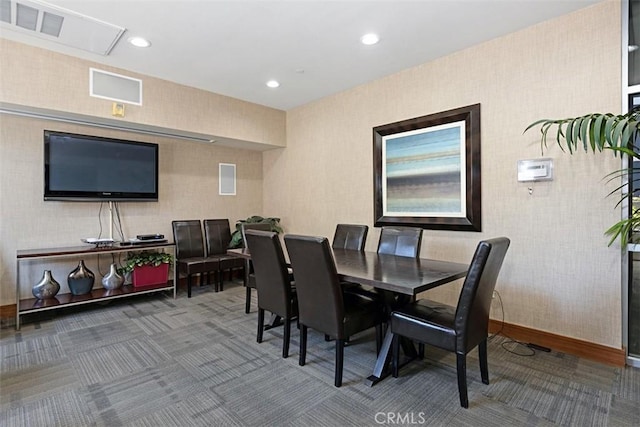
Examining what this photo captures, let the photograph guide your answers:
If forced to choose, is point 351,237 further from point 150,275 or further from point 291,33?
point 150,275

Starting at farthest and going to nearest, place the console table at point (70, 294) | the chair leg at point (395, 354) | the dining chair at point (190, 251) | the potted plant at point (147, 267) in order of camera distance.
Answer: the dining chair at point (190, 251), the potted plant at point (147, 267), the console table at point (70, 294), the chair leg at point (395, 354)

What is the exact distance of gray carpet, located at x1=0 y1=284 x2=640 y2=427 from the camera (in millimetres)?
1912

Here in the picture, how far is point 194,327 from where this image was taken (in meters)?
3.36

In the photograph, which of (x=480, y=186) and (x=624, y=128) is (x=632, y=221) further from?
(x=480, y=186)

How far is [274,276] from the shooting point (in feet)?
8.73

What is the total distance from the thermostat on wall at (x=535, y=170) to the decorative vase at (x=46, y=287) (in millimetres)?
4966

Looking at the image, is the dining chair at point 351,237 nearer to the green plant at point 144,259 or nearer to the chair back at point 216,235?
the chair back at point 216,235

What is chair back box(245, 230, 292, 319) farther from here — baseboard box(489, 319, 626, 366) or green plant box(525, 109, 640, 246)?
green plant box(525, 109, 640, 246)

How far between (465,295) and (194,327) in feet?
8.76

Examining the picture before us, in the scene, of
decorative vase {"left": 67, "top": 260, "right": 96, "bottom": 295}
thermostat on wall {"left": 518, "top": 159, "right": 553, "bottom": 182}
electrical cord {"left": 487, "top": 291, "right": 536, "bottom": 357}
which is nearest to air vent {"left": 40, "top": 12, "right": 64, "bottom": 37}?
decorative vase {"left": 67, "top": 260, "right": 96, "bottom": 295}

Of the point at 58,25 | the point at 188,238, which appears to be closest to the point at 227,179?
the point at 188,238

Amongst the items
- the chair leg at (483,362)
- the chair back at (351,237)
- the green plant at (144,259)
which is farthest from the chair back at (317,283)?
the green plant at (144,259)

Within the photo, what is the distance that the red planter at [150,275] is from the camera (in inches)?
164

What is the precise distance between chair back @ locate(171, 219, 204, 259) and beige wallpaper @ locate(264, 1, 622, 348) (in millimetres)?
3106
